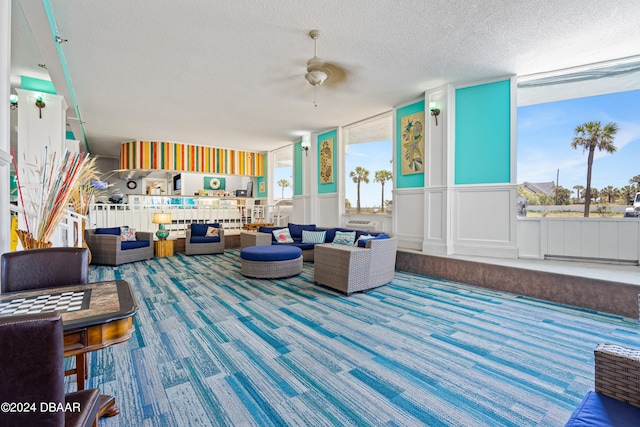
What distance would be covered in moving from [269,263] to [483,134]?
12.5ft

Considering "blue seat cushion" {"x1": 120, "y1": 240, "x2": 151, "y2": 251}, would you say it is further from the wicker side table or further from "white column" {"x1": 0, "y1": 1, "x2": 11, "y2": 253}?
"white column" {"x1": 0, "y1": 1, "x2": 11, "y2": 253}

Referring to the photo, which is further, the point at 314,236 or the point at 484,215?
the point at 314,236

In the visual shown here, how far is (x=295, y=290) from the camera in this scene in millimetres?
3992

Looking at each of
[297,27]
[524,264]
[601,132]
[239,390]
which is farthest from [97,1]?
[601,132]

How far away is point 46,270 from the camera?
1.73 metres

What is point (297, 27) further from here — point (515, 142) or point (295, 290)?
point (515, 142)

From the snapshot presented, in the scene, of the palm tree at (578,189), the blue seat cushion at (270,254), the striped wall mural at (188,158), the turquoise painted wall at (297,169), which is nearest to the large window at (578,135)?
the palm tree at (578,189)

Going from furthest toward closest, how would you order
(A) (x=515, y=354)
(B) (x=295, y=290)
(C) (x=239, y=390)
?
(B) (x=295, y=290) < (A) (x=515, y=354) < (C) (x=239, y=390)

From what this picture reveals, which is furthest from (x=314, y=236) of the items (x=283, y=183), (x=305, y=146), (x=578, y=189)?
(x=283, y=183)

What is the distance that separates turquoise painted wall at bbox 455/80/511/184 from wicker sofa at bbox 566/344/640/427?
12.4ft

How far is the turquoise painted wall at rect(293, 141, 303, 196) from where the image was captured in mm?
8523

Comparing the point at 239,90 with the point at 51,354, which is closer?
the point at 51,354

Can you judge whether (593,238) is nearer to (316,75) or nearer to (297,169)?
(316,75)

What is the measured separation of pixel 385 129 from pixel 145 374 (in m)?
6.04
